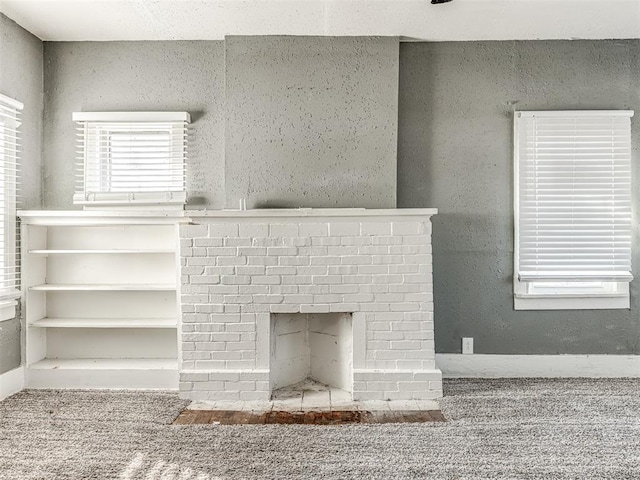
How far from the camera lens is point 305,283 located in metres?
3.21

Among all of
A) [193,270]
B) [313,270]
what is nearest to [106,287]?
[193,270]

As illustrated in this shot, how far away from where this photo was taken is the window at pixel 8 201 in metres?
3.26

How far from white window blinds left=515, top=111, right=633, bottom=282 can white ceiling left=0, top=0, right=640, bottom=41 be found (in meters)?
0.63

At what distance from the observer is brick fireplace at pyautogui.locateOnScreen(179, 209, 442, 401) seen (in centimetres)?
321

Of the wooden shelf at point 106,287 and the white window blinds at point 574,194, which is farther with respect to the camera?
the white window blinds at point 574,194

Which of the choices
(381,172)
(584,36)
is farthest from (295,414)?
(584,36)

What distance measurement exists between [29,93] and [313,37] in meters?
2.13

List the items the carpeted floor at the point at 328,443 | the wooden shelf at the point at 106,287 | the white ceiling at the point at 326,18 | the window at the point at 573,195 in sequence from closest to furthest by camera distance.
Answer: the carpeted floor at the point at 328,443 → the white ceiling at the point at 326,18 → the wooden shelf at the point at 106,287 → the window at the point at 573,195

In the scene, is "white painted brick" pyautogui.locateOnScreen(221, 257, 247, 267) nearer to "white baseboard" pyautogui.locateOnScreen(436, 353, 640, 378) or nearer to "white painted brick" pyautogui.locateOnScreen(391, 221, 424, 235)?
"white painted brick" pyautogui.locateOnScreen(391, 221, 424, 235)

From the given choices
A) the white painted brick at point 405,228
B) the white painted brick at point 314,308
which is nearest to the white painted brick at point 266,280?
the white painted brick at point 314,308

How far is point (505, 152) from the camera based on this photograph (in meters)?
3.68

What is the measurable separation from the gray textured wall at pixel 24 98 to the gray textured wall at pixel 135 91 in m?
0.08

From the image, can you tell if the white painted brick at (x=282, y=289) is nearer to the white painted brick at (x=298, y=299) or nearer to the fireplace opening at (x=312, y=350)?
the white painted brick at (x=298, y=299)

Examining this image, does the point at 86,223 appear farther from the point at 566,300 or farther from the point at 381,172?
the point at 566,300
